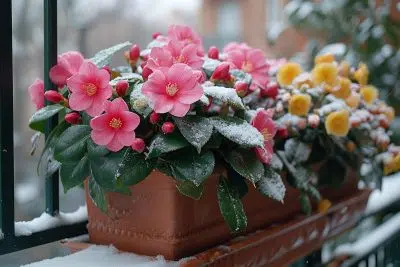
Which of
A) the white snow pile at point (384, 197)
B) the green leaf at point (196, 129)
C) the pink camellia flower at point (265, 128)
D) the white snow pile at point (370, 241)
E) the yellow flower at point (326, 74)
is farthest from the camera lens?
the white snow pile at point (384, 197)

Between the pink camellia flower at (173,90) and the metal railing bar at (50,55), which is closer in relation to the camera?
the pink camellia flower at (173,90)

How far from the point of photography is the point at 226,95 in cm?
79

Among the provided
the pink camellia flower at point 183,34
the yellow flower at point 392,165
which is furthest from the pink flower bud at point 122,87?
the yellow flower at point 392,165

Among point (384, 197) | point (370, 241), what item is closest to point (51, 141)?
point (370, 241)

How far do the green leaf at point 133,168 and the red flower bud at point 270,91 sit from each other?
39cm

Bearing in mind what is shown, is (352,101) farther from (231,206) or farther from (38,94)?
(38,94)

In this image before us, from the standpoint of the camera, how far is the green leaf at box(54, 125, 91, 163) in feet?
2.57

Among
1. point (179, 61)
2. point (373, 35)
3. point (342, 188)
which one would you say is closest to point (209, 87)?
point (179, 61)

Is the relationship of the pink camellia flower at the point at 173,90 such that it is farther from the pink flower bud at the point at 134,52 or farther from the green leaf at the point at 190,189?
the pink flower bud at the point at 134,52

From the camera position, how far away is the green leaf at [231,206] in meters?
0.78

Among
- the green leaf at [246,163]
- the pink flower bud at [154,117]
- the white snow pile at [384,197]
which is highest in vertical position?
the pink flower bud at [154,117]

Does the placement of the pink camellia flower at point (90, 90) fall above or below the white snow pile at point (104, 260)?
above

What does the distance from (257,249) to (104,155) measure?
354 mm

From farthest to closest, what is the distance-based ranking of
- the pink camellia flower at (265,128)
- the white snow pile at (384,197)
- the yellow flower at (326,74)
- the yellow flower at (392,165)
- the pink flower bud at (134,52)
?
Result: the white snow pile at (384,197) → the yellow flower at (392,165) → the yellow flower at (326,74) → the pink flower bud at (134,52) → the pink camellia flower at (265,128)
